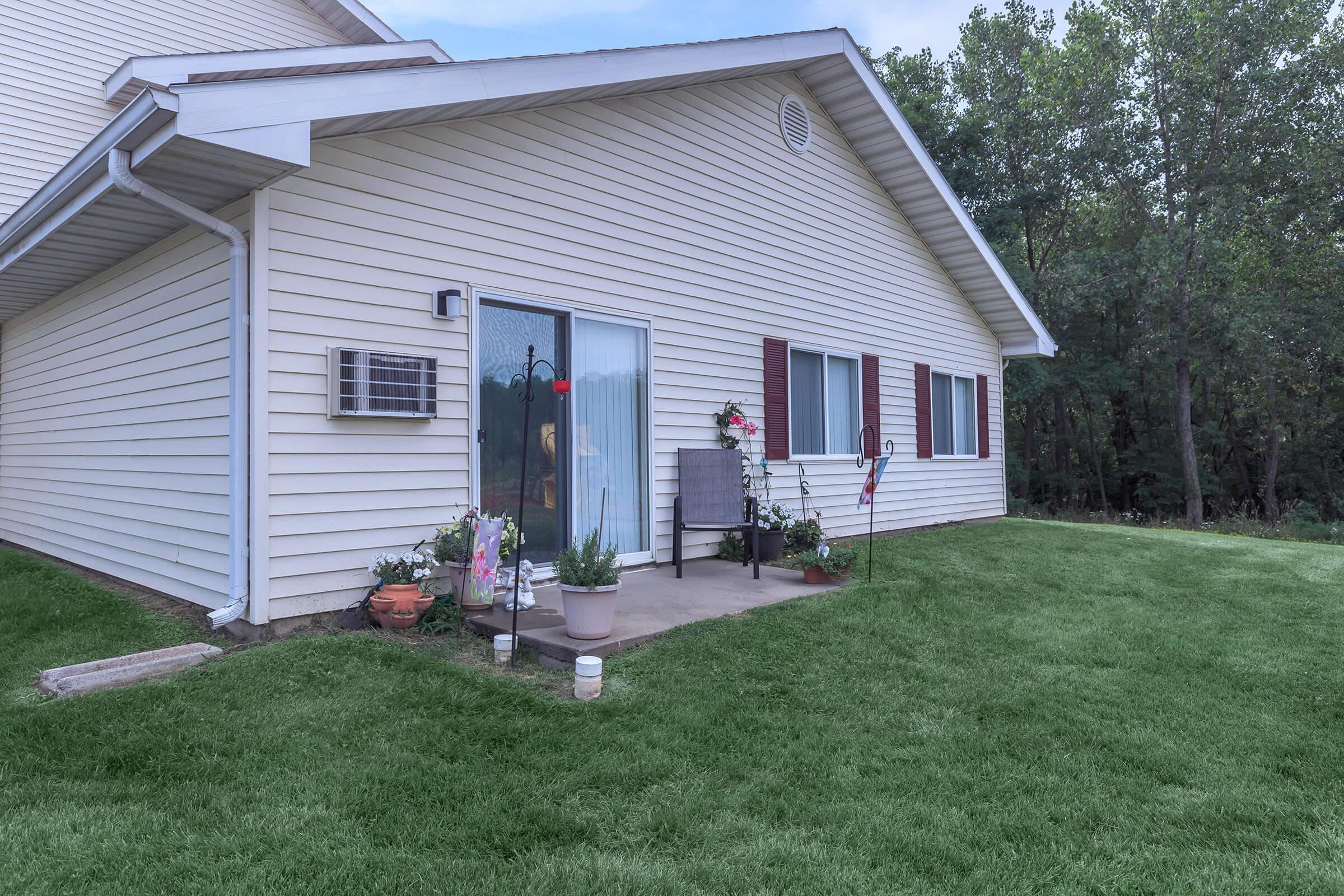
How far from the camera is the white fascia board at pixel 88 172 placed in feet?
11.0

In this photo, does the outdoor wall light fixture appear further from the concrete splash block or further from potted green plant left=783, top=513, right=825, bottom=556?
potted green plant left=783, top=513, right=825, bottom=556

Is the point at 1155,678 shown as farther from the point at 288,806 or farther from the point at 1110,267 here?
the point at 1110,267

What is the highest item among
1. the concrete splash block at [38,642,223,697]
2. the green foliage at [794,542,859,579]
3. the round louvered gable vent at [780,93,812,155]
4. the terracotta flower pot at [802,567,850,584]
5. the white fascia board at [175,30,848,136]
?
the round louvered gable vent at [780,93,812,155]

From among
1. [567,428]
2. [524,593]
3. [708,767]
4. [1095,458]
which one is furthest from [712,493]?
[1095,458]

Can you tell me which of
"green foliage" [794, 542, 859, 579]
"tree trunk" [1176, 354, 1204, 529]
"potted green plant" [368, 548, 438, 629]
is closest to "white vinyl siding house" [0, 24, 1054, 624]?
"potted green plant" [368, 548, 438, 629]

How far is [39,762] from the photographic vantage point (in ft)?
8.82

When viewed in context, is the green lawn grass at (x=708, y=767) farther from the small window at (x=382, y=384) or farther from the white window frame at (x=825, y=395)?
the white window frame at (x=825, y=395)

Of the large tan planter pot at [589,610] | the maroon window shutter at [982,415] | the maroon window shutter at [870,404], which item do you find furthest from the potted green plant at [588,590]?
the maroon window shutter at [982,415]

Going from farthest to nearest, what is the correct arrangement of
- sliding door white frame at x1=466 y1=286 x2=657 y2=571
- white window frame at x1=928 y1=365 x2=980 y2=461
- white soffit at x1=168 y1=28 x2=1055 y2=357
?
1. white window frame at x1=928 y1=365 x2=980 y2=461
2. sliding door white frame at x1=466 y1=286 x2=657 y2=571
3. white soffit at x1=168 y1=28 x2=1055 y2=357

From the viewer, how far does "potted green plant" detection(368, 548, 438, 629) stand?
4.20 meters

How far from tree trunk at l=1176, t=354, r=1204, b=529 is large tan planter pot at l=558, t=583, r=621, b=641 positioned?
16491 millimetres

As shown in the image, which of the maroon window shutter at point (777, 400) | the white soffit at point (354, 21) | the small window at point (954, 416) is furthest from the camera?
the small window at point (954, 416)

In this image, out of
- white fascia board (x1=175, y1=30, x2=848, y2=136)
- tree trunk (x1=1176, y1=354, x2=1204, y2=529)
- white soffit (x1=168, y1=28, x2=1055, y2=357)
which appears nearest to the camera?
white fascia board (x1=175, y1=30, x2=848, y2=136)

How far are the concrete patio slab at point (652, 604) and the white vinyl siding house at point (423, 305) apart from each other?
450 millimetres
